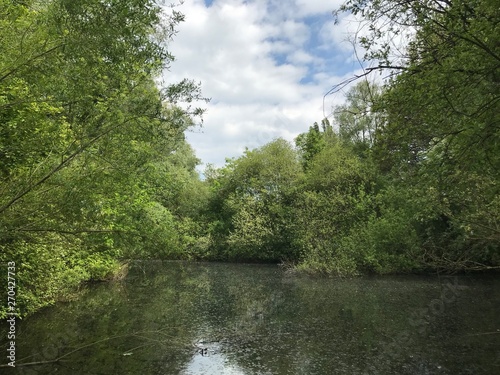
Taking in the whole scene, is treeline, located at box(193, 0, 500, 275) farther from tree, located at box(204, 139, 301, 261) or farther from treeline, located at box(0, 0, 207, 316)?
treeline, located at box(0, 0, 207, 316)

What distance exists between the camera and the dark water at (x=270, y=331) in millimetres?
8211

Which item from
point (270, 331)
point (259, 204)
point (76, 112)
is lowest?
point (270, 331)

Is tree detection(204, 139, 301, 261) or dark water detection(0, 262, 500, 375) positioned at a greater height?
tree detection(204, 139, 301, 261)

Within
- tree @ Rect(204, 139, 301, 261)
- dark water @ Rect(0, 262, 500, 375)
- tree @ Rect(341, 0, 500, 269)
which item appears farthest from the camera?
tree @ Rect(204, 139, 301, 261)

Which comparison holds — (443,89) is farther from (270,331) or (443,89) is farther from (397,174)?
(270,331)

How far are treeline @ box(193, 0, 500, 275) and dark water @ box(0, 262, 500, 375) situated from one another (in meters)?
1.81

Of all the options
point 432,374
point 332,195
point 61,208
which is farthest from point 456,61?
point 332,195

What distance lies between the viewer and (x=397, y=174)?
6836 mm

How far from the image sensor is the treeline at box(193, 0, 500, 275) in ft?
14.7

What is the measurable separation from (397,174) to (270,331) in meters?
6.33

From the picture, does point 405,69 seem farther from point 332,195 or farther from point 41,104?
point 332,195

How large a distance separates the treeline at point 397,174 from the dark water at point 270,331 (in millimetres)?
1807

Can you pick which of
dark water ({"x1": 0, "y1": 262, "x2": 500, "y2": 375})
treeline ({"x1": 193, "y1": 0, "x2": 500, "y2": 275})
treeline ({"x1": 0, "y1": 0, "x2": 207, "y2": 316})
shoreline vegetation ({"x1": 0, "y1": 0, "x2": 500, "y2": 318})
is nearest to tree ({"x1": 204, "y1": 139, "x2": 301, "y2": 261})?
treeline ({"x1": 193, "y1": 0, "x2": 500, "y2": 275})

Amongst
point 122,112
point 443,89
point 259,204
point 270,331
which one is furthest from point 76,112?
point 259,204
